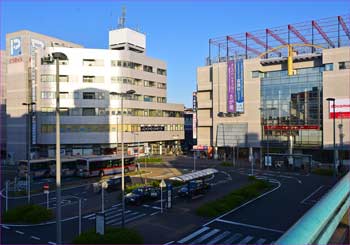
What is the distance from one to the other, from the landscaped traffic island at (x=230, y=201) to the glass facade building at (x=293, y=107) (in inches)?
1106

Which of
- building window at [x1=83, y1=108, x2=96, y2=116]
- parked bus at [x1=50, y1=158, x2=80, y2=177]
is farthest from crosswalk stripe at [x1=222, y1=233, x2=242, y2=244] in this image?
building window at [x1=83, y1=108, x2=96, y2=116]

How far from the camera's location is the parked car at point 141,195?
Result: 26.4 m

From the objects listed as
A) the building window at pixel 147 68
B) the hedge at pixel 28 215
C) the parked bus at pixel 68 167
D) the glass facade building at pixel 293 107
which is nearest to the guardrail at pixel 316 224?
the hedge at pixel 28 215

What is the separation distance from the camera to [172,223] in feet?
69.8

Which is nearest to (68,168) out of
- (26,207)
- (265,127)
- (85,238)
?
(26,207)

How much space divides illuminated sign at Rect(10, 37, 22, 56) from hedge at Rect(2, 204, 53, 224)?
4995 cm

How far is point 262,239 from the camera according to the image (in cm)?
1819

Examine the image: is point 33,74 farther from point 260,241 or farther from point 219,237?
point 260,241

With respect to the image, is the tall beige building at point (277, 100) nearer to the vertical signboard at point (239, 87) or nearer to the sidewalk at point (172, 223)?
the vertical signboard at point (239, 87)

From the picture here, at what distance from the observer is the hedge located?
71.7 feet

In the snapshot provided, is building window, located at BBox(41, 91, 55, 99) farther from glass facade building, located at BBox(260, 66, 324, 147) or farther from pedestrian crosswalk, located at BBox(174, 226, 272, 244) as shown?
pedestrian crosswalk, located at BBox(174, 226, 272, 244)

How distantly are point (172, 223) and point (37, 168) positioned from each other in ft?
87.0

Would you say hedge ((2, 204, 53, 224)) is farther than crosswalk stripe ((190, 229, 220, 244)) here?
Yes

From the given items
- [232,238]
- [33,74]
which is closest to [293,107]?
[232,238]
